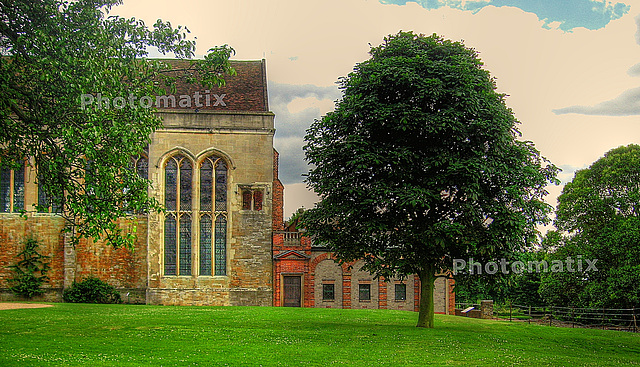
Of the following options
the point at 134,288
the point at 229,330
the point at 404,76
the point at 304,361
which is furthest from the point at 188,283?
the point at 304,361

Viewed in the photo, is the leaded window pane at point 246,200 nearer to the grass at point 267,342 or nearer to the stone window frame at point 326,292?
the stone window frame at point 326,292

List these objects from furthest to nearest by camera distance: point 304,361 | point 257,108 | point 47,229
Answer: point 257,108 < point 47,229 < point 304,361

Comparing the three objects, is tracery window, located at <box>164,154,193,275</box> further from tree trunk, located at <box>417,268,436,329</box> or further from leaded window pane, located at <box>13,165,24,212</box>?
tree trunk, located at <box>417,268,436,329</box>

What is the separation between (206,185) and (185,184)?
1282mm

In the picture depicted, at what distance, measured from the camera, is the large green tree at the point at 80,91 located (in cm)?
1411

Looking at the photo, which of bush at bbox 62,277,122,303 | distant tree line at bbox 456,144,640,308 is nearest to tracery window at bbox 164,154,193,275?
bush at bbox 62,277,122,303

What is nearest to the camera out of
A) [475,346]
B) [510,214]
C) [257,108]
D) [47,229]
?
[475,346]

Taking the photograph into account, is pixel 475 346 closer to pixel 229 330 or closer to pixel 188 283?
pixel 229 330

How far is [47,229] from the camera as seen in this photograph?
1420 inches

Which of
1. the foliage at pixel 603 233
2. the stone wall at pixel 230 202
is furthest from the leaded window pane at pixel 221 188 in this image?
the foliage at pixel 603 233

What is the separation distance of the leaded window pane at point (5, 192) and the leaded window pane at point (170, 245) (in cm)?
909

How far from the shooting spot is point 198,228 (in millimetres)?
37375

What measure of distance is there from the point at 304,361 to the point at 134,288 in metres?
23.9

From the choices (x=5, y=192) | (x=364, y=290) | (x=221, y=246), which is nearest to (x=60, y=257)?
(x=5, y=192)
